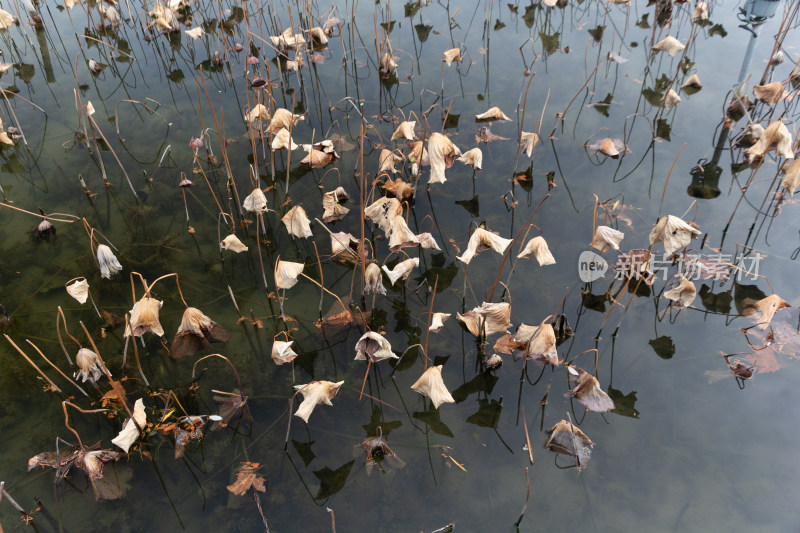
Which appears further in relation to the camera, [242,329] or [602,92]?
[602,92]

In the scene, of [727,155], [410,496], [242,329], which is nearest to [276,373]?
[242,329]

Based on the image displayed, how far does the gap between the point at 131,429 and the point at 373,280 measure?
3.53 feet

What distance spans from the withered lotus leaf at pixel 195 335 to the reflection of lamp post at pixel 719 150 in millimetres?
2575

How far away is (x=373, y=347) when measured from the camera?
212 cm

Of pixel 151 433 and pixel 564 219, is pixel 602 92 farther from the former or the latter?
pixel 151 433

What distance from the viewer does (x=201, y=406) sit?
2.15m

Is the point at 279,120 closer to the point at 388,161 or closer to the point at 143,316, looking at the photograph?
the point at 388,161

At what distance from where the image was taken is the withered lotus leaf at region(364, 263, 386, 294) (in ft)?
7.70

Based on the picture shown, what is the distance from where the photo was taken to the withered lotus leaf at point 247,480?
1.89 meters

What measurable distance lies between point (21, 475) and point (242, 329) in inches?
37.0

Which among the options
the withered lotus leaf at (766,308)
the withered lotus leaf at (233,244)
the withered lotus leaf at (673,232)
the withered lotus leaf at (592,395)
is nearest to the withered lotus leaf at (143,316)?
the withered lotus leaf at (233,244)

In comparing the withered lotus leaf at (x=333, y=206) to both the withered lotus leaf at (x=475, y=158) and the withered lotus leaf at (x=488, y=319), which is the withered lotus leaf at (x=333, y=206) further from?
the withered lotus leaf at (x=488, y=319)

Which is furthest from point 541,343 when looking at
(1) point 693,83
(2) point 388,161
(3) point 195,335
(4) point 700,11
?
(4) point 700,11

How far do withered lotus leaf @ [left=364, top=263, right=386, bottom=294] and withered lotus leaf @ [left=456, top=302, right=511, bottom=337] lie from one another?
375 millimetres
